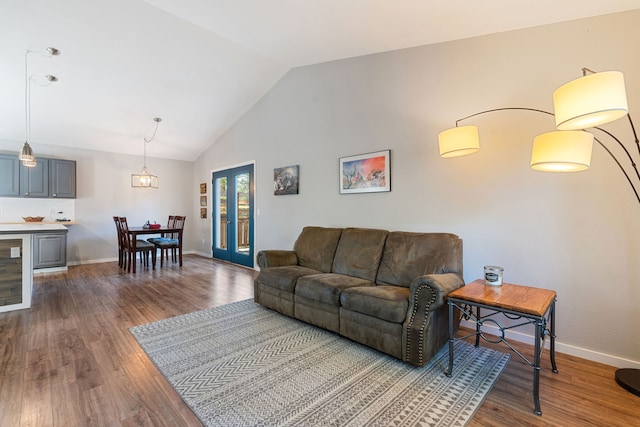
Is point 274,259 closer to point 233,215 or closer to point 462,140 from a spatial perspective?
point 462,140

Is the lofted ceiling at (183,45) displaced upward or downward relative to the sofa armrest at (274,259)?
upward

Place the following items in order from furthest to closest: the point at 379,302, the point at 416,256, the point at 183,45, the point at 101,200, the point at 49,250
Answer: the point at 101,200 < the point at 49,250 < the point at 183,45 < the point at 416,256 < the point at 379,302

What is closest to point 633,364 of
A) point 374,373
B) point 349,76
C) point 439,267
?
point 439,267

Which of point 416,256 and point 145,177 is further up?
point 145,177

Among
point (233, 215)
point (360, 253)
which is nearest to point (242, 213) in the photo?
point (233, 215)

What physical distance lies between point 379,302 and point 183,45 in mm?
3964

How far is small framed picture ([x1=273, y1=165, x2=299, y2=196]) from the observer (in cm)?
452

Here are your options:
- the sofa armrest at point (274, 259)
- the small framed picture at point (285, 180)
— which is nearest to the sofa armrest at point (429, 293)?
the sofa armrest at point (274, 259)

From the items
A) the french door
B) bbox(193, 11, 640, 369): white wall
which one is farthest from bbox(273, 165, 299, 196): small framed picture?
the french door

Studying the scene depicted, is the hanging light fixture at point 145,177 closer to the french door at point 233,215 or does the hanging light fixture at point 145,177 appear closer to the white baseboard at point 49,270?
the french door at point 233,215

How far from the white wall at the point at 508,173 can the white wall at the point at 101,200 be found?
5029 millimetres

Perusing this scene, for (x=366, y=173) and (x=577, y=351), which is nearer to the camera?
(x=577, y=351)

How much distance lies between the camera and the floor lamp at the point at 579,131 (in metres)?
1.45

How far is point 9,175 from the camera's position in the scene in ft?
16.4
